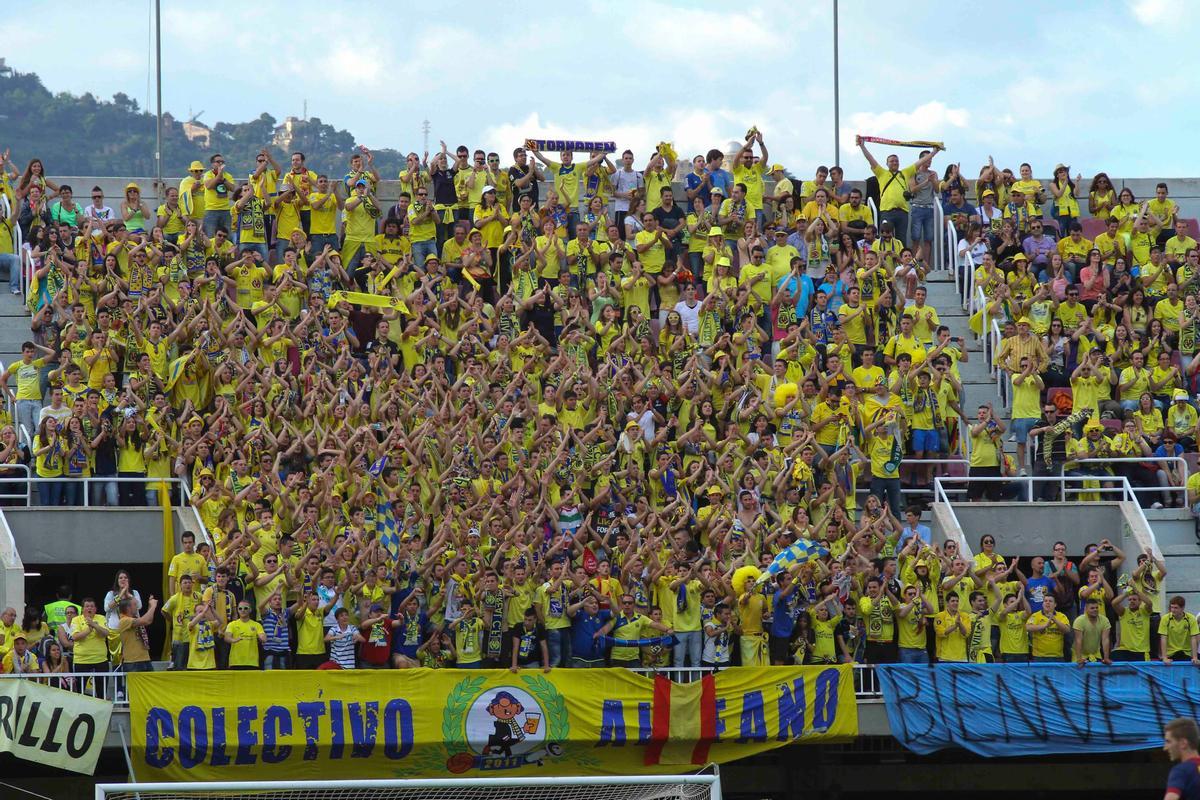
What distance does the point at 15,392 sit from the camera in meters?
23.6

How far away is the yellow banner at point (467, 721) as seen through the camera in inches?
768

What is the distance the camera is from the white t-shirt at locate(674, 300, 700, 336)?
25.2m

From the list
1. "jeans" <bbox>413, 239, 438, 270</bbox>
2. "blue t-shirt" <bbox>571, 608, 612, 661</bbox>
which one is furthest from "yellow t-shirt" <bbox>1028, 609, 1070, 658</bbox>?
"jeans" <bbox>413, 239, 438, 270</bbox>

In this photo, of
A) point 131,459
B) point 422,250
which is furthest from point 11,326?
point 422,250

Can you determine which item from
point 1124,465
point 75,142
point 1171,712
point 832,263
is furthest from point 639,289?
point 75,142

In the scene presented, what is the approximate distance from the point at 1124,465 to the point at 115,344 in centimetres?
1163

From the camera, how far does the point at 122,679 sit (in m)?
19.8

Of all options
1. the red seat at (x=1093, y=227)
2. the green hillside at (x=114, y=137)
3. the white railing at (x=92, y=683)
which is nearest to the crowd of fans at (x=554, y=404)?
the white railing at (x=92, y=683)

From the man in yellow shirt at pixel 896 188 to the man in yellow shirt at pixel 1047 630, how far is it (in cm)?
824

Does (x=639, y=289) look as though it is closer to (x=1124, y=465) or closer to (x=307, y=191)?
(x=307, y=191)

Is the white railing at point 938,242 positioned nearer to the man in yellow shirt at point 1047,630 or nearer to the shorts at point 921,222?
the shorts at point 921,222

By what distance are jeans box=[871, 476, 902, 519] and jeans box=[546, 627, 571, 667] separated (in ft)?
14.1

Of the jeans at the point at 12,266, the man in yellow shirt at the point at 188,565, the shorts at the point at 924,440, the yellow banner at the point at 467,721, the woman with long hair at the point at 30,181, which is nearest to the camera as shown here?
the yellow banner at the point at 467,721

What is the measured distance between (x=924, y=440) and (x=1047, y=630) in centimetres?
344
